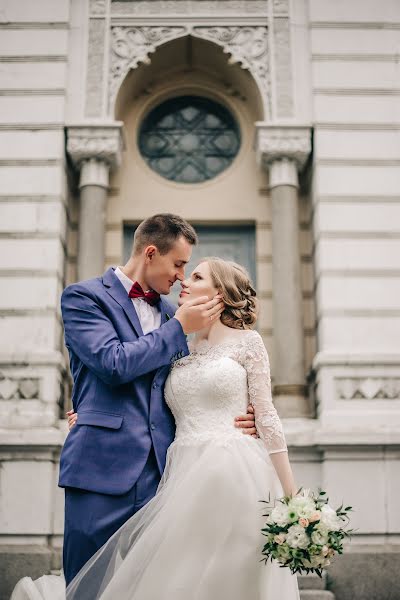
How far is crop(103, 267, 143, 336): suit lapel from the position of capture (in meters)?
4.05

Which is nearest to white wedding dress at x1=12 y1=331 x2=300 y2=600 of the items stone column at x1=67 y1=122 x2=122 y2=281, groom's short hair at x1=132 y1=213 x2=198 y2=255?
groom's short hair at x1=132 y1=213 x2=198 y2=255

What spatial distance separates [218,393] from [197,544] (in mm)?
812

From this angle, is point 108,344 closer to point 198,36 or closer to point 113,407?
point 113,407

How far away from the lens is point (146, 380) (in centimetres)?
398

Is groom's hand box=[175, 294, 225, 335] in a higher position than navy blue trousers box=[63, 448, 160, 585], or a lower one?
higher

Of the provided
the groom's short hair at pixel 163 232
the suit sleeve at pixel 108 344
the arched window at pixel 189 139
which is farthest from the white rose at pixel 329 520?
the arched window at pixel 189 139

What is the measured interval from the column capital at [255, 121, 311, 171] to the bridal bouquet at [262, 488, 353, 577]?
19.8 ft

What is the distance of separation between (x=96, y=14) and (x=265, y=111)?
2.46 m

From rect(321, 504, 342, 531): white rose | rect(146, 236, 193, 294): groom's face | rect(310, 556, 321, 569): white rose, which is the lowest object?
rect(310, 556, 321, 569): white rose

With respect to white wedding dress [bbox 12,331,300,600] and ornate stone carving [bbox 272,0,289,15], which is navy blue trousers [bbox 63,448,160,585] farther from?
ornate stone carving [bbox 272,0,289,15]

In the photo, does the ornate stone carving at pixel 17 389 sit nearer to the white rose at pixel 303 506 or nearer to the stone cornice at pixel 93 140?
the stone cornice at pixel 93 140

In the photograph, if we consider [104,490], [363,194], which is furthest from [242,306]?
[363,194]

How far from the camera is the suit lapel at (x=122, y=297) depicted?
4055 millimetres

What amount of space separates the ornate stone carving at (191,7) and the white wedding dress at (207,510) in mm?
6460
